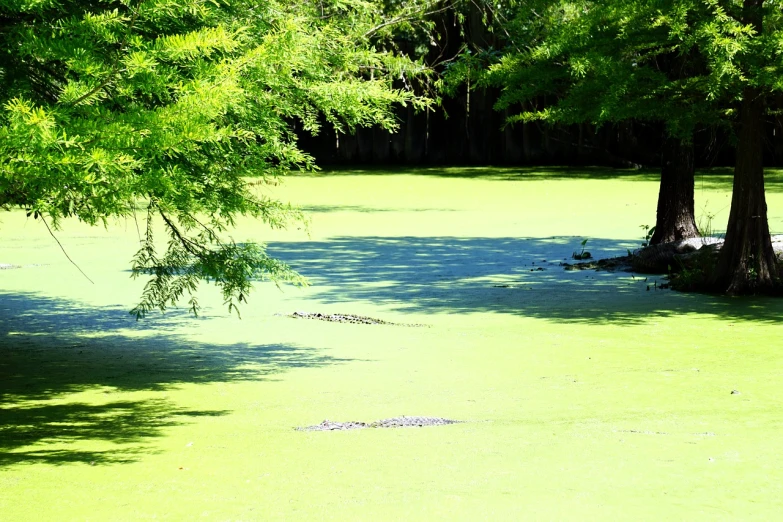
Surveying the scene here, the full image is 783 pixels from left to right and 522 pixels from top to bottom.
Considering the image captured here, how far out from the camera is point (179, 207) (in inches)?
205

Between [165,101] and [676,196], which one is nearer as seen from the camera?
[165,101]

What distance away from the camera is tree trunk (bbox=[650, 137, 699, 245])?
36.6ft

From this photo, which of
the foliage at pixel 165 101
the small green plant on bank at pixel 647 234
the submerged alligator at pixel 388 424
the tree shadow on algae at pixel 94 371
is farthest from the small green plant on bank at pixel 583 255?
the submerged alligator at pixel 388 424

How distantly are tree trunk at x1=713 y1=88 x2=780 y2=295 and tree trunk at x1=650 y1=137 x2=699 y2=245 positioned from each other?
1.78 meters

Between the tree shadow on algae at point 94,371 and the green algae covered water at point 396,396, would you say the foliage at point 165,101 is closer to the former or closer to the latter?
the tree shadow on algae at point 94,371

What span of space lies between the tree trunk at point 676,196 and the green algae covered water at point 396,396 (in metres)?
0.88

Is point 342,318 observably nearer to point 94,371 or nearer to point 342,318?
point 342,318

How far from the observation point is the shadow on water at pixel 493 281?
871 centimetres

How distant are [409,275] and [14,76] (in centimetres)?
598

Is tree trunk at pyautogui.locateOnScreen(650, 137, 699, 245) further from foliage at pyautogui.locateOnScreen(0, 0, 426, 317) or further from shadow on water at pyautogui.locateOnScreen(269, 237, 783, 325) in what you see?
foliage at pyautogui.locateOnScreen(0, 0, 426, 317)

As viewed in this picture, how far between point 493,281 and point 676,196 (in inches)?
86.5

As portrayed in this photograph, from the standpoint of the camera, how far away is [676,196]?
36.7 ft

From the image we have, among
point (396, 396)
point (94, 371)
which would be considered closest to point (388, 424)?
point (396, 396)

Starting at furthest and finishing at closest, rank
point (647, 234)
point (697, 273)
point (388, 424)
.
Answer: point (647, 234) < point (697, 273) < point (388, 424)
